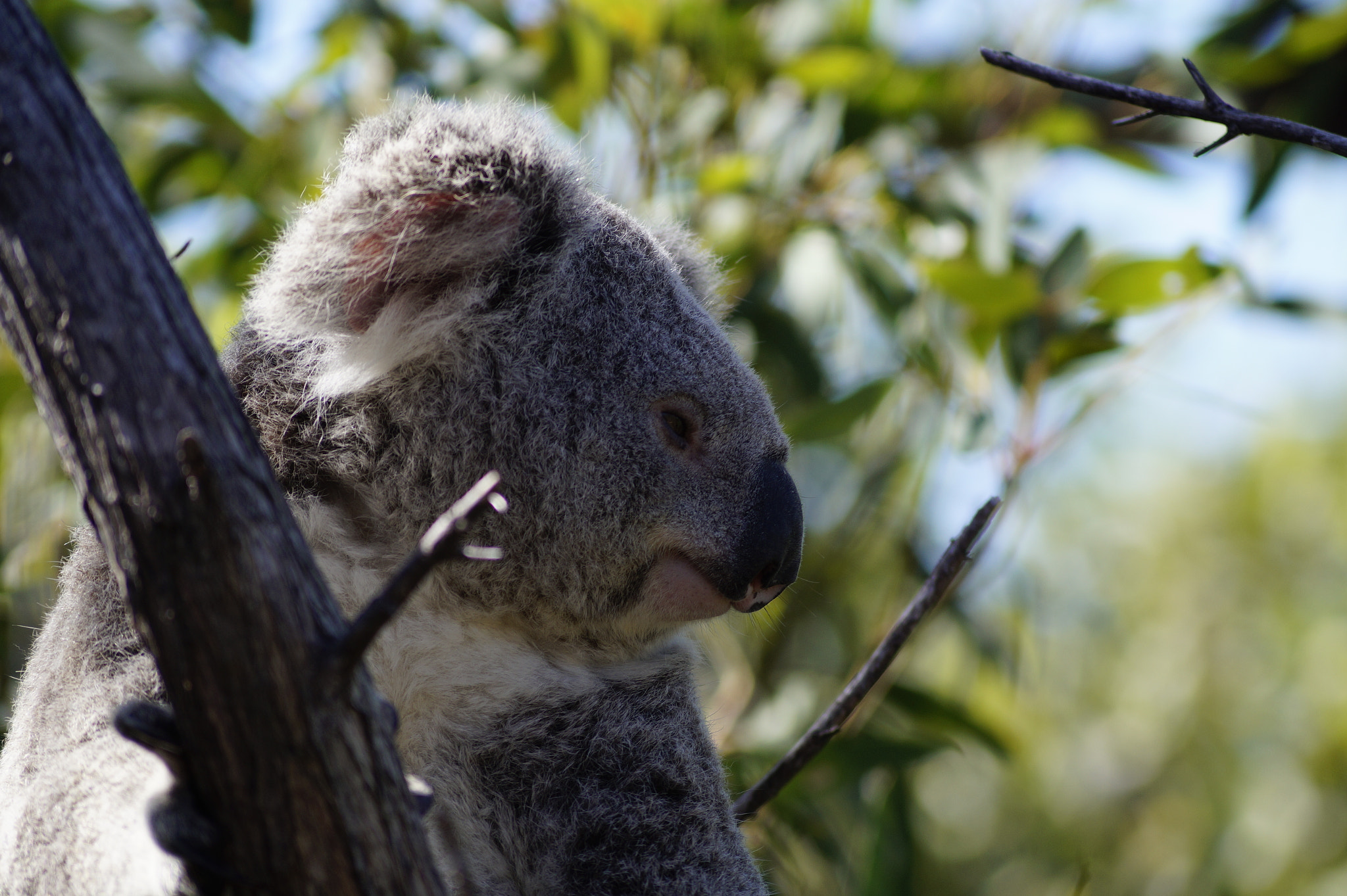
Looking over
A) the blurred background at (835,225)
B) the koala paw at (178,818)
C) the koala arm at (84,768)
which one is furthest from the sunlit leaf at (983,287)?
the koala paw at (178,818)

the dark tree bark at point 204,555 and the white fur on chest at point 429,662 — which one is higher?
the dark tree bark at point 204,555

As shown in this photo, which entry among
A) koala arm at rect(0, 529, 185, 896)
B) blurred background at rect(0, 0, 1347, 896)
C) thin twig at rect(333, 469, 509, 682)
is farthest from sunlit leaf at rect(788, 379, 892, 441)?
thin twig at rect(333, 469, 509, 682)

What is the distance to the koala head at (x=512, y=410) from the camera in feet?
4.68

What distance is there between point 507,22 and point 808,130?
837mm

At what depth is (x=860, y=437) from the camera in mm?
3021

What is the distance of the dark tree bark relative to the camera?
782 millimetres

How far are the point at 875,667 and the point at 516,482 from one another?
524 mm

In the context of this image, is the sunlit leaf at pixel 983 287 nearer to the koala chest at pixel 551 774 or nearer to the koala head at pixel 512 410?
the koala head at pixel 512 410

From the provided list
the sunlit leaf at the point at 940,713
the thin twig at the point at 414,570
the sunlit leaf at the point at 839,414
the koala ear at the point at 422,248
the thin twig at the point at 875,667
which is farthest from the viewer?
the sunlit leaf at the point at 940,713

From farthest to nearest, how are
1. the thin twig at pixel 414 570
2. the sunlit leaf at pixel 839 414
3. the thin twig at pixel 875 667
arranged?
the sunlit leaf at pixel 839 414, the thin twig at pixel 875 667, the thin twig at pixel 414 570

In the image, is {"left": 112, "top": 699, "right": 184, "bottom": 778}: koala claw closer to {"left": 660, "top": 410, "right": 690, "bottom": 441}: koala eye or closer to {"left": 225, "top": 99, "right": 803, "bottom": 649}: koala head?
Result: {"left": 225, "top": 99, "right": 803, "bottom": 649}: koala head

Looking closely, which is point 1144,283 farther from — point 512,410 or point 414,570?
point 414,570

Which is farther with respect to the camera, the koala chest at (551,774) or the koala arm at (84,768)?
the koala chest at (551,774)

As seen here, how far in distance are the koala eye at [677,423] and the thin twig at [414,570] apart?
2.41 feet
